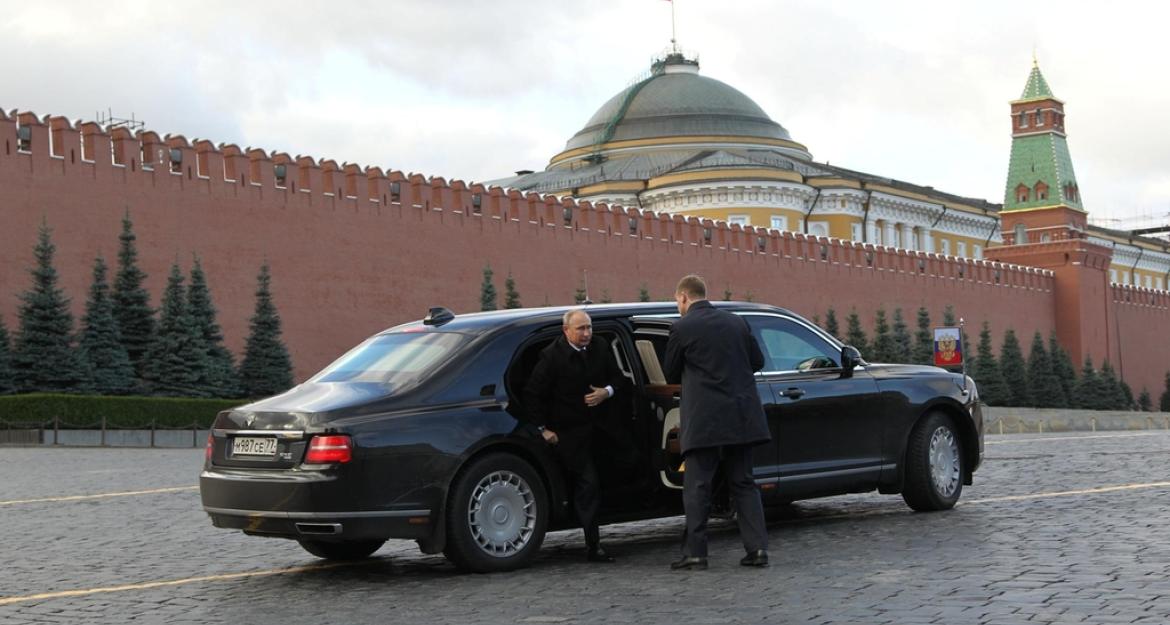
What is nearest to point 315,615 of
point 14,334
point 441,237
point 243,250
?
point 14,334

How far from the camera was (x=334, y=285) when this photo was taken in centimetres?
3197

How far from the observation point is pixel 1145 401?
5844cm

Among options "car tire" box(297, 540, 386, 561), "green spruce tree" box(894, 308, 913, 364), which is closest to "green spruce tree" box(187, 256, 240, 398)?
"car tire" box(297, 540, 386, 561)

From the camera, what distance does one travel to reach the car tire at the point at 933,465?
9.10 meters

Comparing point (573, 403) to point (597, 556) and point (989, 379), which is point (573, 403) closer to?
point (597, 556)

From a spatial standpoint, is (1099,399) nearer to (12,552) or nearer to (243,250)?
(243,250)

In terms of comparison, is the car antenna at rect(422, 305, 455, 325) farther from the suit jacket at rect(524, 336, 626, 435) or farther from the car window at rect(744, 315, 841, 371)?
the car window at rect(744, 315, 841, 371)

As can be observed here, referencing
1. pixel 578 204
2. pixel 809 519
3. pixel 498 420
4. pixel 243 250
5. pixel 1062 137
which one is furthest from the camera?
pixel 1062 137

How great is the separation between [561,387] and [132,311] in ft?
70.8

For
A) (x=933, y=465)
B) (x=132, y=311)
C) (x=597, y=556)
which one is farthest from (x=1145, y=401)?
(x=597, y=556)

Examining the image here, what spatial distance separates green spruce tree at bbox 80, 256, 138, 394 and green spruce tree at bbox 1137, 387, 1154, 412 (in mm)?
41575

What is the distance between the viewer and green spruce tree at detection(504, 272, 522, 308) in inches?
1388

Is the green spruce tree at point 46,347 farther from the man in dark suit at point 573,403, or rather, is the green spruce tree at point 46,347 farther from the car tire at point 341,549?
the man in dark suit at point 573,403

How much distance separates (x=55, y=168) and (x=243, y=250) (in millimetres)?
4138
